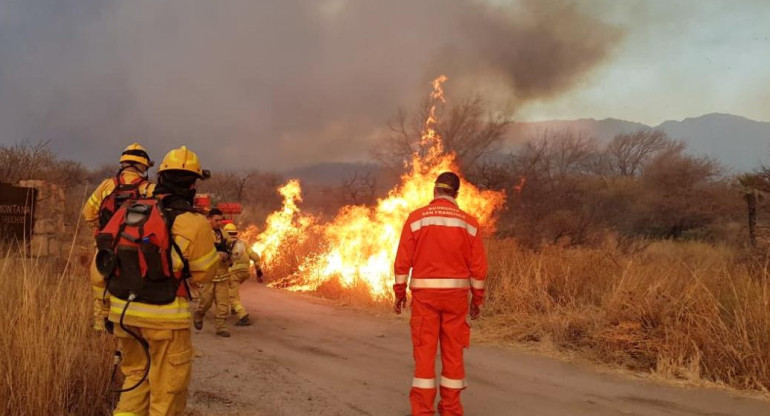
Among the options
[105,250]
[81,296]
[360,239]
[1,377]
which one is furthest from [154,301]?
[360,239]

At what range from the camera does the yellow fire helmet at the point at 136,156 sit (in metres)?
5.02

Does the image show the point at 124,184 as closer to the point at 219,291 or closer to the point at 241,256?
the point at 219,291

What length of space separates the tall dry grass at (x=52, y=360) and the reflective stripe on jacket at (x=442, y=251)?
2.62 m

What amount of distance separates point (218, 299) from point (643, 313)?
606 centimetres

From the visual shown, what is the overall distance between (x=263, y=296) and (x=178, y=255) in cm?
911

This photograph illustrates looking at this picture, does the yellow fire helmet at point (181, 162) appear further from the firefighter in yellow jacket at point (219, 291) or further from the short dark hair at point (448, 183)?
the firefighter in yellow jacket at point (219, 291)

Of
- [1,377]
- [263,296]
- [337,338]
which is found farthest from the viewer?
[263,296]

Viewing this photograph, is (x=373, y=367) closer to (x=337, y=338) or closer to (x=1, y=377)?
(x=337, y=338)

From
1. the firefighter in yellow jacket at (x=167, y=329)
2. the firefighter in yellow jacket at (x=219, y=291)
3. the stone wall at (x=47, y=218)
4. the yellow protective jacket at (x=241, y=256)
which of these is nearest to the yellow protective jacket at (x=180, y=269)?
the firefighter in yellow jacket at (x=167, y=329)

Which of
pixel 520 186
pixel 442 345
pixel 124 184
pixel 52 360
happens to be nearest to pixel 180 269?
pixel 52 360

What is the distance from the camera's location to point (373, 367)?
6.26 m

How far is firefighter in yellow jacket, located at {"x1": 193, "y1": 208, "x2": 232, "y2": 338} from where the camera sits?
7805 millimetres

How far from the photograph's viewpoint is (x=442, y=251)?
14.8 feet

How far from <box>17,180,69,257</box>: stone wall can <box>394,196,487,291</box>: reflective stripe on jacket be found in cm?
1064
